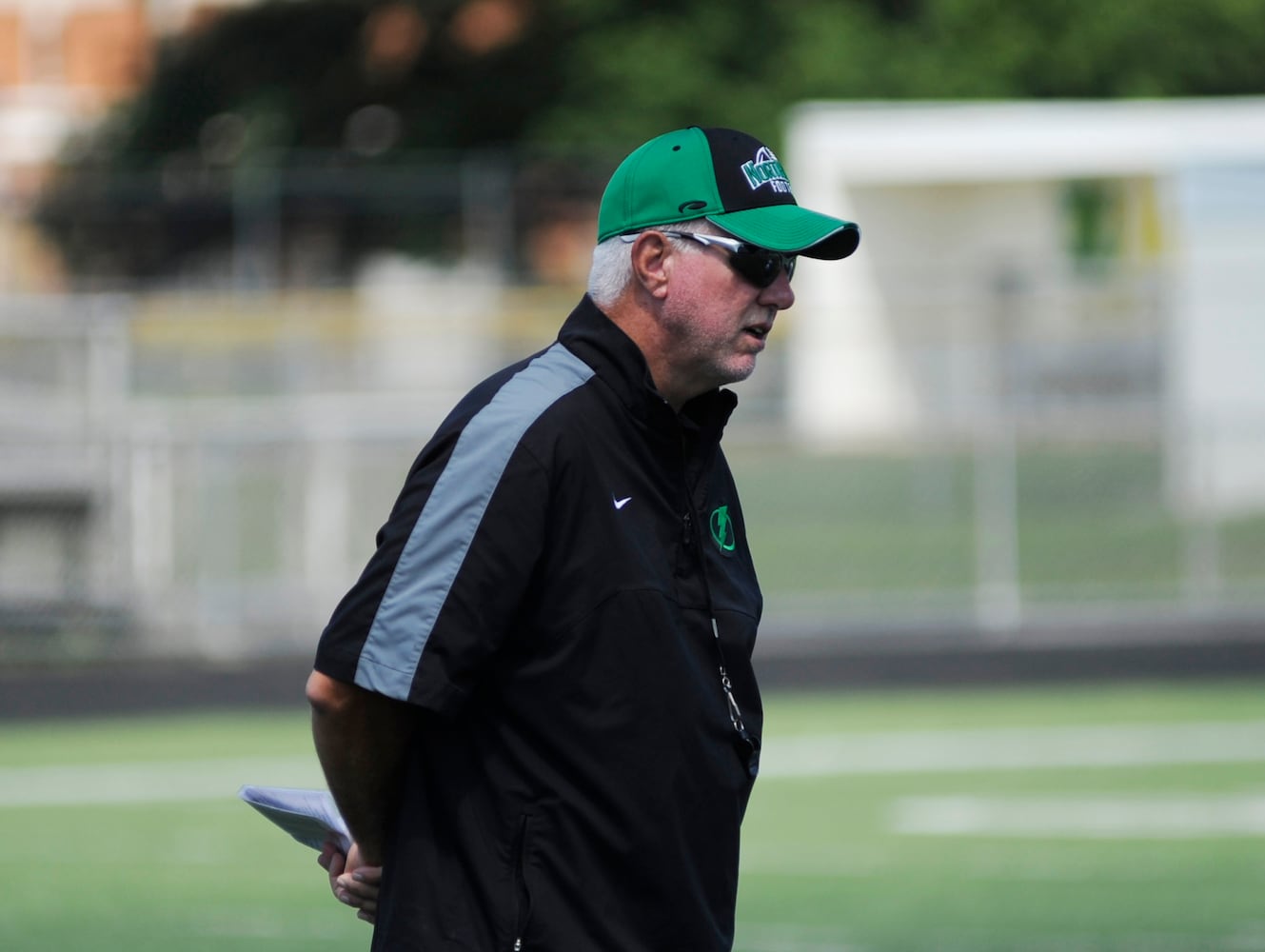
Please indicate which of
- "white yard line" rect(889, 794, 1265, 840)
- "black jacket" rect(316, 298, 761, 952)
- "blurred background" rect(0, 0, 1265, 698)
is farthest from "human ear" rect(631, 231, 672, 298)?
"blurred background" rect(0, 0, 1265, 698)

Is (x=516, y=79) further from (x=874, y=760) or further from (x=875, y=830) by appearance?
(x=875, y=830)

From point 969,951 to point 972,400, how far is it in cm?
1117

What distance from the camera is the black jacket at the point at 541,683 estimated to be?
2633 millimetres

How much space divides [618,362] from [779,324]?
16140 millimetres

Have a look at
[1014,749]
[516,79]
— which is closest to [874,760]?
[1014,749]

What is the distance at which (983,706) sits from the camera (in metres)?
12.1

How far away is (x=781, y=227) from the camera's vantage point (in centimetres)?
281

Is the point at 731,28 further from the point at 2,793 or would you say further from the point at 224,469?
the point at 2,793

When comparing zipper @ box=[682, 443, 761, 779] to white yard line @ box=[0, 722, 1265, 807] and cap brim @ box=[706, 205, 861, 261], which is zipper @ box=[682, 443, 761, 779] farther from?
white yard line @ box=[0, 722, 1265, 807]

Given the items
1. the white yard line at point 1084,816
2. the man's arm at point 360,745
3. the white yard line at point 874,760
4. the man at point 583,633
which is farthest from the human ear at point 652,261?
the white yard line at point 874,760

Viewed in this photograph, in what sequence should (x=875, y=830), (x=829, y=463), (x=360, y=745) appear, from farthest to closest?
(x=829, y=463) < (x=875, y=830) < (x=360, y=745)

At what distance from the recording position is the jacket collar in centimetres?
280

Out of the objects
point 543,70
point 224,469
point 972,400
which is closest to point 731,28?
point 543,70

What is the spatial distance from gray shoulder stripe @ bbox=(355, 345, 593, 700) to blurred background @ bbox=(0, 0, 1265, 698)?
10.1 meters
